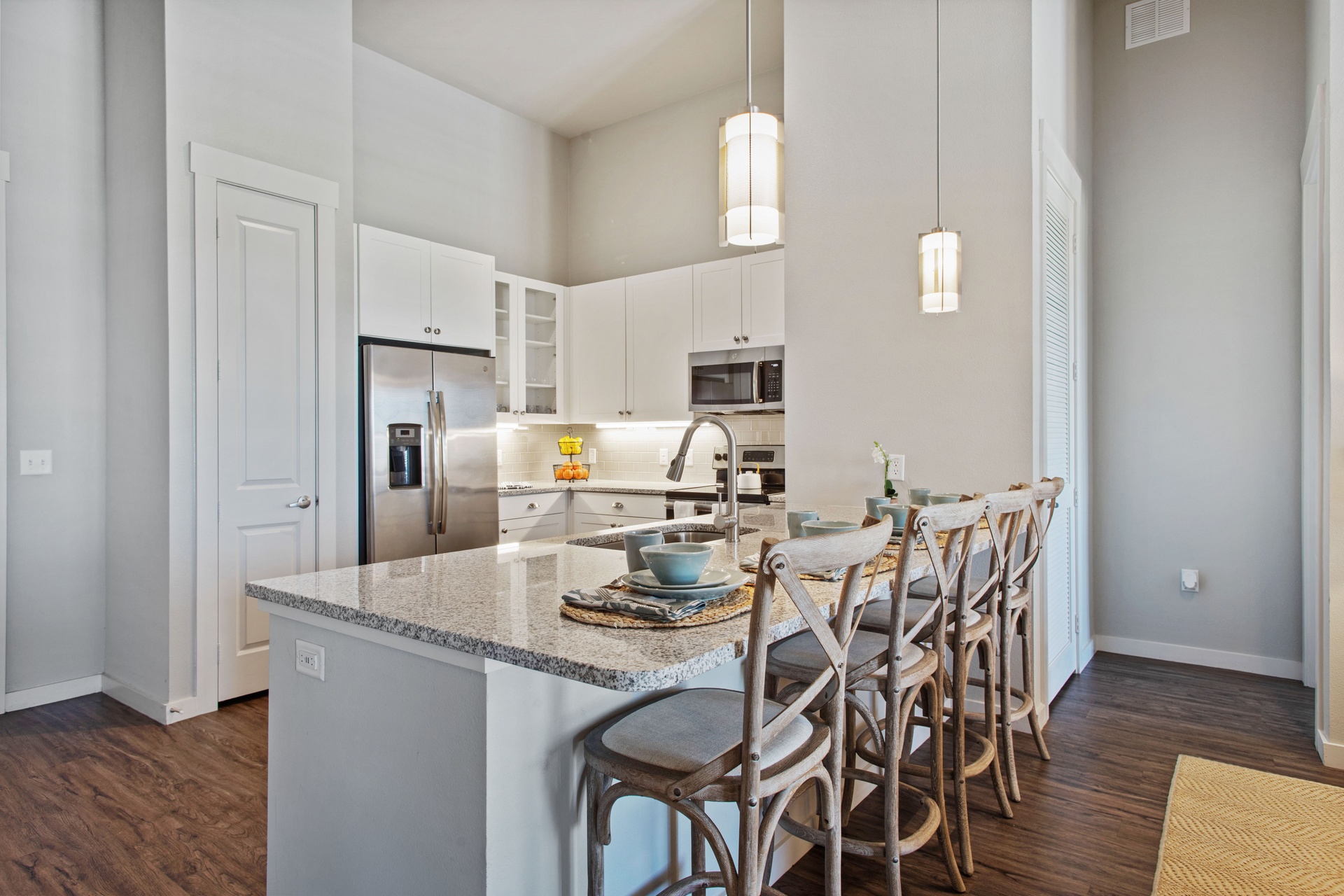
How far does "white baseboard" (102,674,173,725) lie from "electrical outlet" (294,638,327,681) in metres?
2.04

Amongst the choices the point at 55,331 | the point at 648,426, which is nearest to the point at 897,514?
the point at 648,426

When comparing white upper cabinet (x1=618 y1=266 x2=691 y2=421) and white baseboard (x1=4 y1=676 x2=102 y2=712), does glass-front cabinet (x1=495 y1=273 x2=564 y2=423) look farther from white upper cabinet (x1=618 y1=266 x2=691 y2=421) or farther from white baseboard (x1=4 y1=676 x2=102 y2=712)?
white baseboard (x1=4 y1=676 x2=102 y2=712)

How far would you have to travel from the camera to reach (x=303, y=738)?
1.57 meters

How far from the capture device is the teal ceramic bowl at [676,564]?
136 centimetres

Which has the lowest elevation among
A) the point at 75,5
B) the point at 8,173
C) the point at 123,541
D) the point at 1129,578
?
the point at 1129,578

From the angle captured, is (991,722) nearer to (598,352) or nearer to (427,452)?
(427,452)

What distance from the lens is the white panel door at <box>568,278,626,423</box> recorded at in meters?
5.20

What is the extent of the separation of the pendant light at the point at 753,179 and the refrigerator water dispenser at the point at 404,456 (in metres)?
2.54

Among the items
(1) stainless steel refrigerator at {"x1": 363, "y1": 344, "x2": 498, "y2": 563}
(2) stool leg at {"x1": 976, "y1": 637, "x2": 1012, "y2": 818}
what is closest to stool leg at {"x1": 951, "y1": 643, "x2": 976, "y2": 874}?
(2) stool leg at {"x1": 976, "y1": 637, "x2": 1012, "y2": 818}

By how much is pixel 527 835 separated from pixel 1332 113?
339cm

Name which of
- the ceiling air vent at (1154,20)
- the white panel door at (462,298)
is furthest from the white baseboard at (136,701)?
the ceiling air vent at (1154,20)

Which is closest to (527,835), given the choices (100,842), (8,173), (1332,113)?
(100,842)

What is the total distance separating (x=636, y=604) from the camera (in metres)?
1.29

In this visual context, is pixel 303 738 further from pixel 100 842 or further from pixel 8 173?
pixel 8 173
